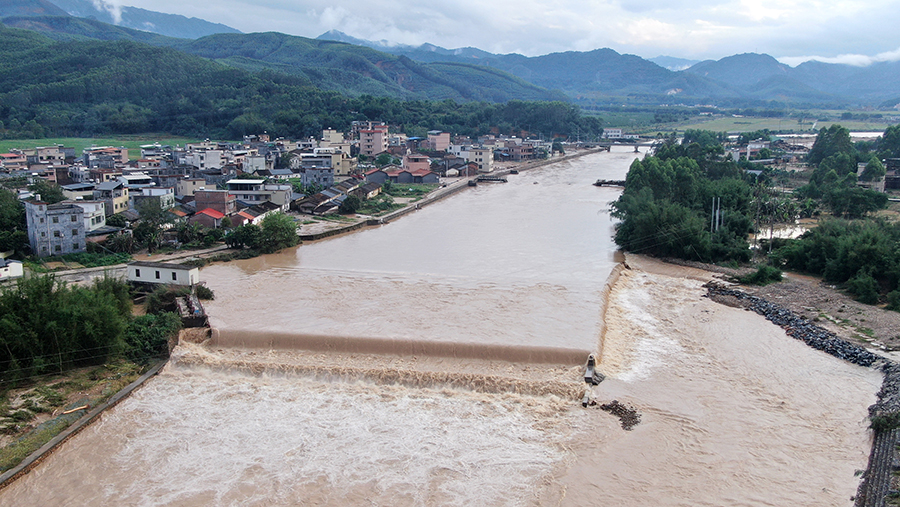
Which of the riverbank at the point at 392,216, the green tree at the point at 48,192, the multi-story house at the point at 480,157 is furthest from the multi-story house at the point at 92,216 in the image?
the multi-story house at the point at 480,157

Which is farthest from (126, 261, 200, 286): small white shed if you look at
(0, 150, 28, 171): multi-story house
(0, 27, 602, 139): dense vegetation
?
(0, 27, 602, 139): dense vegetation

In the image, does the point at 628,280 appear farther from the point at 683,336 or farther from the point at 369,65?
the point at 369,65

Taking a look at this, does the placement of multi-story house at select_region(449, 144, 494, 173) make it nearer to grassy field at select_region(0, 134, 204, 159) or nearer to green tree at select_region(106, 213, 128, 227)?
grassy field at select_region(0, 134, 204, 159)

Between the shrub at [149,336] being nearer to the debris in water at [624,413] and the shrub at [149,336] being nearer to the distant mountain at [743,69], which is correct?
the debris in water at [624,413]

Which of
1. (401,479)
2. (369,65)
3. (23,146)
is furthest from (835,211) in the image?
(369,65)

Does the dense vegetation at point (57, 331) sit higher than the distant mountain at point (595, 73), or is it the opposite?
the distant mountain at point (595, 73)

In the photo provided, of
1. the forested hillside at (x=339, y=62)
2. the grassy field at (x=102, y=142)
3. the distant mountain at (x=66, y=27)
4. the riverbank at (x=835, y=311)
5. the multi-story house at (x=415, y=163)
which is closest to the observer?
the riverbank at (x=835, y=311)
